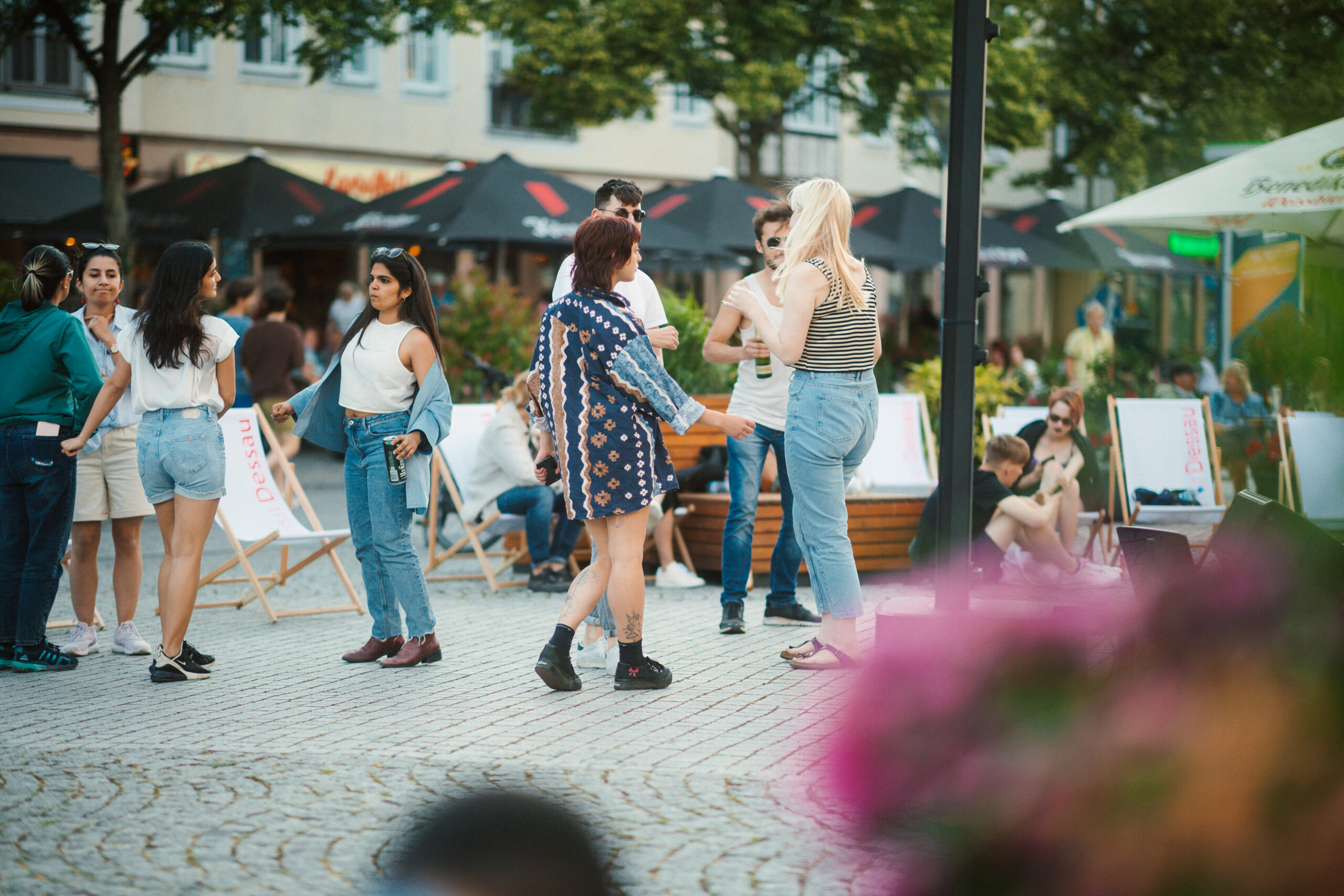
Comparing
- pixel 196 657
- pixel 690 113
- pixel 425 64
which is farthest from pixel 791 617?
pixel 690 113

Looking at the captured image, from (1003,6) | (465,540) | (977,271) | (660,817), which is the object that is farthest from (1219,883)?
(1003,6)

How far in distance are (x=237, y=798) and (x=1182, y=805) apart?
135 inches

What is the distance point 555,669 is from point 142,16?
13.0 metres

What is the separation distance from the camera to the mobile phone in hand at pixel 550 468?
5676 mm

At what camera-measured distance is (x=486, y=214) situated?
15195 mm

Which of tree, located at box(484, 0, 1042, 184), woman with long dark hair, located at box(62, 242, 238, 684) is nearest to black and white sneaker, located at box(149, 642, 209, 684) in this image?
woman with long dark hair, located at box(62, 242, 238, 684)

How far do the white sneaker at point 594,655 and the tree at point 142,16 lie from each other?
1125 centimetres

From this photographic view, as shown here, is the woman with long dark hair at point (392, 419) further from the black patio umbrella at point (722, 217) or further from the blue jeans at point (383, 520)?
the black patio umbrella at point (722, 217)

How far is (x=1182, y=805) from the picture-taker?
1.24m

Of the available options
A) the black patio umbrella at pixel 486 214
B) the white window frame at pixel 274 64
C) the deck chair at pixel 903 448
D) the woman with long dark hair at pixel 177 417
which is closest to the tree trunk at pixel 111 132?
the black patio umbrella at pixel 486 214

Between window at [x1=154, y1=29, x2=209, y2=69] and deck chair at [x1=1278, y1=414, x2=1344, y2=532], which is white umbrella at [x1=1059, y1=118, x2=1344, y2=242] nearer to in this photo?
deck chair at [x1=1278, y1=414, x2=1344, y2=532]

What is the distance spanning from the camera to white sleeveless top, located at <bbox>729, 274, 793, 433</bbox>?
21.8 ft

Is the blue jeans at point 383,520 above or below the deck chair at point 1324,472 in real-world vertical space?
below

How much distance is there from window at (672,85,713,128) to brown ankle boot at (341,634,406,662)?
2350 cm
